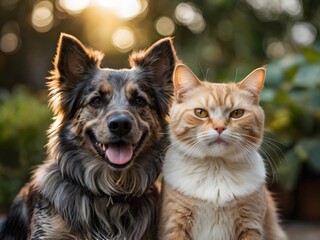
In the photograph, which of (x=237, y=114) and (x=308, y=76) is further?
(x=308, y=76)

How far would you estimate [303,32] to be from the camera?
409 inches

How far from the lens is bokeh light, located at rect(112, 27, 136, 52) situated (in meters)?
11.8

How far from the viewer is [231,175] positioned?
3.40 metres

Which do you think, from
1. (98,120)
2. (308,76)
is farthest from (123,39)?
(98,120)

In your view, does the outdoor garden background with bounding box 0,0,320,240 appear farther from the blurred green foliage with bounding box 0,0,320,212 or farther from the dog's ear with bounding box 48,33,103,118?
the dog's ear with bounding box 48,33,103,118

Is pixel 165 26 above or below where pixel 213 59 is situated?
above

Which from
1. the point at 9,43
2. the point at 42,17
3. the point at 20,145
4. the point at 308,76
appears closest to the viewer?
the point at 308,76

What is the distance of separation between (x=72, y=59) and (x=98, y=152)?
684 millimetres

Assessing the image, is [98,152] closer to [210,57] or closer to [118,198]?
[118,198]

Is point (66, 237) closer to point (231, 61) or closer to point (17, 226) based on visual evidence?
point (17, 226)

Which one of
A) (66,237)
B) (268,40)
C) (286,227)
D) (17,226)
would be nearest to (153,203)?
→ (66,237)

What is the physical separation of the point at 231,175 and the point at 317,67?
441cm

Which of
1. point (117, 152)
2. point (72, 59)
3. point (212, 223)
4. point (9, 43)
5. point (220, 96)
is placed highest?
point (72, 59)

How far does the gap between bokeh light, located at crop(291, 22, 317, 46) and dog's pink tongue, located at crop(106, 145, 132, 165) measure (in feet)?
23.8
